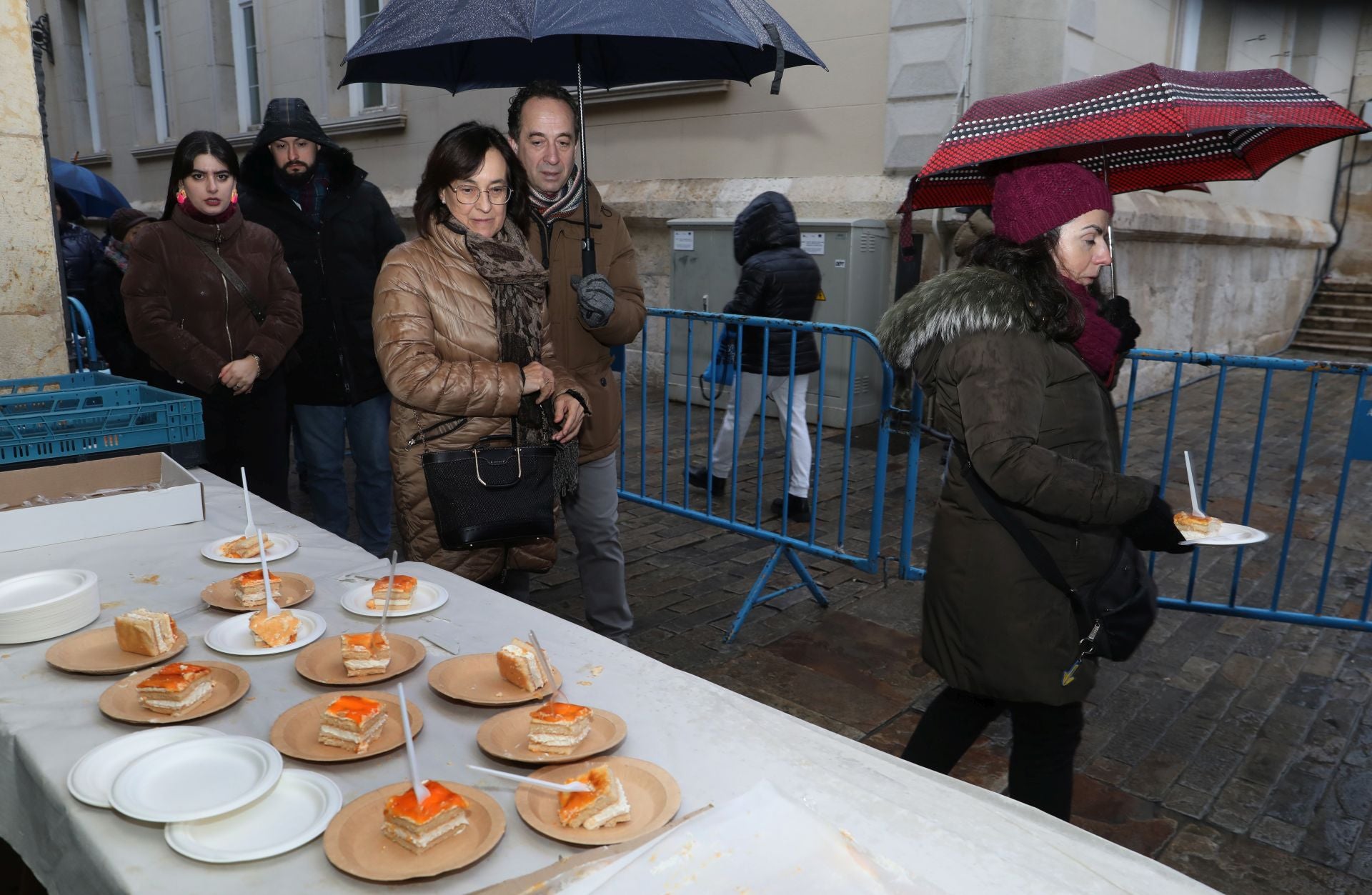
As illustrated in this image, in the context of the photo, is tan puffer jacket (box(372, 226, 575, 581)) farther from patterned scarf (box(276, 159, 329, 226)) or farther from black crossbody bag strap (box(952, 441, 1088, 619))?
patterned scarf (box(276, 159, 329, 226))

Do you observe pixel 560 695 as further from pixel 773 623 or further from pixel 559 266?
pixel 773 623

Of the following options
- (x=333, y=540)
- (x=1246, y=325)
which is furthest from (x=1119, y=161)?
(x=1246, y=325)

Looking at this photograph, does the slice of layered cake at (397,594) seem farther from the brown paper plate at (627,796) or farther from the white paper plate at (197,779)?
the brown paper plate at (627,796)

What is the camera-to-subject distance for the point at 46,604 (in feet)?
6.23

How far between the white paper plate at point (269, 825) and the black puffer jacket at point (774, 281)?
4816 mm

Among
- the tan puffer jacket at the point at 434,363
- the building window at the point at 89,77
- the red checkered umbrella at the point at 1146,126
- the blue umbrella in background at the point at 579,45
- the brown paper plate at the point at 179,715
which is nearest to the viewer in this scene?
the brown paper plate at the point at 179,715

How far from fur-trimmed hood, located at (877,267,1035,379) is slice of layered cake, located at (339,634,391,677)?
144 cm

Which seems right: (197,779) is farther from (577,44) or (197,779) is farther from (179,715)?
(577,44)

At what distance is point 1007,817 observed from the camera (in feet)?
4.91

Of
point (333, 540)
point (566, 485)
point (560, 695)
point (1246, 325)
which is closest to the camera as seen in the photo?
point (560, 695)

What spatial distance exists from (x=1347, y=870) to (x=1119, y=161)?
93.1 inches

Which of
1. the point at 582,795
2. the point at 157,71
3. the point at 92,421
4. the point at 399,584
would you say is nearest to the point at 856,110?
the point at 92,421

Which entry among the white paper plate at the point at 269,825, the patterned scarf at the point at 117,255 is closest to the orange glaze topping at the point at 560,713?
the white paper plate at the point at 269,825

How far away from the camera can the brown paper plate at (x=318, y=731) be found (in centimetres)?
148
